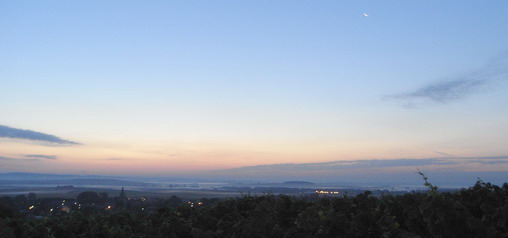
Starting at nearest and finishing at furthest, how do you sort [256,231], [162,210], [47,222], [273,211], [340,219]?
1. [340,219]
2. [256,231]
3. [273,211]
4. [47,222]
5. [162,210]

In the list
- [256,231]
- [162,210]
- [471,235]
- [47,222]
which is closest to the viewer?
[471,235]

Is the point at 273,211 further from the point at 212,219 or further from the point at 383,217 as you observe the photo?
the point at 383,217

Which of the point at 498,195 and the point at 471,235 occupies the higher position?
the point at 498,195

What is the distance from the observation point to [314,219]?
5.56 metres

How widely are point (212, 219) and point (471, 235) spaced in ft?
12.3

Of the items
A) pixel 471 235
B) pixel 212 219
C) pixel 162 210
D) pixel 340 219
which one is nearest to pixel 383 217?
pixel 340 219

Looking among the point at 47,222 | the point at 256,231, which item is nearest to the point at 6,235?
the point at 47,222

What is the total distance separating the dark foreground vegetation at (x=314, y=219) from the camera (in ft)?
16.2

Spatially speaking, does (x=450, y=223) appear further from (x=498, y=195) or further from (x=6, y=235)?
(x=6, y=235)

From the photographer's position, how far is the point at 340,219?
211 inches

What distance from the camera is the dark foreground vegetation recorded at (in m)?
4.94

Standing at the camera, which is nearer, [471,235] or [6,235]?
[471,235]

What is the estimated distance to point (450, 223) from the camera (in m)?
4.89

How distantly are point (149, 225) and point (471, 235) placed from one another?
458 cm
